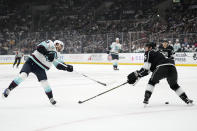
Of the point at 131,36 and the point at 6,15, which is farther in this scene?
the point at 6,15

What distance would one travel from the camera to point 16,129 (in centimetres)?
358

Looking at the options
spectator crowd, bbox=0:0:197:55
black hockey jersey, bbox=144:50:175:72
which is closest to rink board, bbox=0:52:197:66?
spectator crowd, bbox=0:0:197:55

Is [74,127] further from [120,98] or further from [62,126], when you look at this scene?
[120,98]

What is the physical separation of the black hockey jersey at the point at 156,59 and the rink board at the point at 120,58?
11.4 meters

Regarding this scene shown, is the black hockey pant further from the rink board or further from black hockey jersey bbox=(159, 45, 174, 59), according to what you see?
the rink board

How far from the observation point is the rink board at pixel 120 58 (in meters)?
15.9

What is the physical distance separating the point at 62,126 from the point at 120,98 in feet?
7.85

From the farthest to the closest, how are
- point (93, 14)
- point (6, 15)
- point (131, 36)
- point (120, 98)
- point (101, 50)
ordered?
1. point (6, 15)
2. point (93, 14)
3. point (101, 50)
4. point (131, 36)
5. point (120, 98)

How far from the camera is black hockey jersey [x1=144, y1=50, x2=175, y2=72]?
4.76m

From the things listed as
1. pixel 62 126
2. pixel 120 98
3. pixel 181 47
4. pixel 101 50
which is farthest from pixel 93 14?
pixel 62 126

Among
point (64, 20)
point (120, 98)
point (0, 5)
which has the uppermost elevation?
point (0, 5)

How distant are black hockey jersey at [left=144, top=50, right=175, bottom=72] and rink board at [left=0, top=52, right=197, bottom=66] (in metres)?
11.4

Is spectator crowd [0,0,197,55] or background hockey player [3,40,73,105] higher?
spectator crowd [0,0,197,55]

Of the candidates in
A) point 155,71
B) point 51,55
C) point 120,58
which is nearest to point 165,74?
point 155,71
